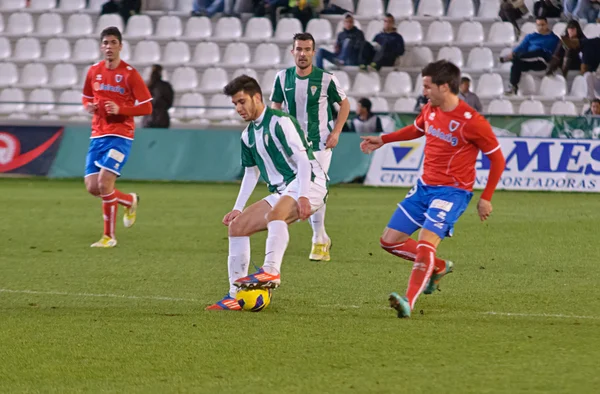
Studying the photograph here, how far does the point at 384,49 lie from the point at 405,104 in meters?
1.23

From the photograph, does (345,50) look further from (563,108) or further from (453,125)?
(453,125)

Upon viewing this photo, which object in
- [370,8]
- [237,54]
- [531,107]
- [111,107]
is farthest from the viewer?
[370,8]

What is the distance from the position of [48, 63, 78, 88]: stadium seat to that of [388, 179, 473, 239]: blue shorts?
18.0 m

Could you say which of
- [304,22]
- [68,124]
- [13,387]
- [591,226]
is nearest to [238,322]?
[13,387]

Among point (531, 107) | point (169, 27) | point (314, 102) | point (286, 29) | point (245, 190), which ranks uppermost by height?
point (314, 102)

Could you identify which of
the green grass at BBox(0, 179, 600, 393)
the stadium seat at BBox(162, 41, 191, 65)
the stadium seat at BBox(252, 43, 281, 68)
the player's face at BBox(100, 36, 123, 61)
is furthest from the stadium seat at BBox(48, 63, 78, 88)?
the player's face at BBox(100, 36, 123, 61)

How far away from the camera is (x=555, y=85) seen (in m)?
21.3

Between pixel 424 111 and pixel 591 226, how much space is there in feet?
20.1

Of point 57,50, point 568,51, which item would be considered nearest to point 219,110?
point 57,50

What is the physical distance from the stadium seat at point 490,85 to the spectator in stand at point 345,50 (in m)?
2.52

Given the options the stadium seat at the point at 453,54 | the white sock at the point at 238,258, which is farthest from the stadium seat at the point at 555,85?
the white sock at the point at 238,258

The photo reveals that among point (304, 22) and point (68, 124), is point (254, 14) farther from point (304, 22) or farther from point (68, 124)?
point (68, 124)

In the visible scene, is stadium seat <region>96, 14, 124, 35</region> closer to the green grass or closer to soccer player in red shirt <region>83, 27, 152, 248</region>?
the green grass

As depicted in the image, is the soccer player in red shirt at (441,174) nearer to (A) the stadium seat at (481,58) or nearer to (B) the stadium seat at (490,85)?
(B) the stadium seat at (490,85)
